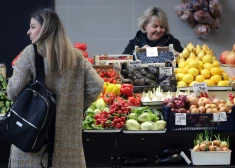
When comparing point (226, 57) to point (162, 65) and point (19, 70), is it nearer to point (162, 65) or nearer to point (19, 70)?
point (162, 65)

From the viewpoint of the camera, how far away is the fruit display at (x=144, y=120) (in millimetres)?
4043

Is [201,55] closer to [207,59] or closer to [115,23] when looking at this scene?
[207,59]

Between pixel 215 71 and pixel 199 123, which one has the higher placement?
pixel 215 71

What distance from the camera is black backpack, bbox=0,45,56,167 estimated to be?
3.04 meters

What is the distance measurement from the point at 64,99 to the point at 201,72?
188cm

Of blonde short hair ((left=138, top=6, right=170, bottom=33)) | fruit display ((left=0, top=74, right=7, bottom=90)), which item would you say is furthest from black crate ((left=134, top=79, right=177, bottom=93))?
blonde short hair ((left=138, top=6, right=170, bottom=33))

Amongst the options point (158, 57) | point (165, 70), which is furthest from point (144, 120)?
point (158, 57)

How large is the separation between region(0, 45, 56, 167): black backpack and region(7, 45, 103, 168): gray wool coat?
0.30ft

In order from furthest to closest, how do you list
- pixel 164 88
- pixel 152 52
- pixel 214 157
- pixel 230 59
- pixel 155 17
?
pixel 155 17 < pixel 152 52 < pixel 230 59 < pixel 164 88 < pixel 214 157

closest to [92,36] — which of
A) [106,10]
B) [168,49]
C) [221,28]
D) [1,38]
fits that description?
[106,10]

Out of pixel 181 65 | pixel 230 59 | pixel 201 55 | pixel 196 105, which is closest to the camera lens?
pixel 196 105

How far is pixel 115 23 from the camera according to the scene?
7.40 meters

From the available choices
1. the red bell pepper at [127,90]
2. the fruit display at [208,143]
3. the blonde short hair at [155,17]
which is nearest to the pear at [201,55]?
the red bell pepper at [127,90]

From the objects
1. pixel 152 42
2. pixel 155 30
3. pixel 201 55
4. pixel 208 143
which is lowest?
pixel 208 143
